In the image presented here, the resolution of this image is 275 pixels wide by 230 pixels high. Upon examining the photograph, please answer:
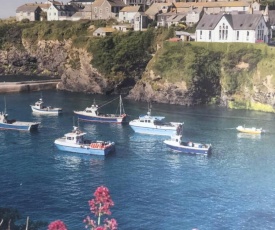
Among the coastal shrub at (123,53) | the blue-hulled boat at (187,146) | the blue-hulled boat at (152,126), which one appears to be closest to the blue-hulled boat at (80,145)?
the blue-hulled boat at (187,146)

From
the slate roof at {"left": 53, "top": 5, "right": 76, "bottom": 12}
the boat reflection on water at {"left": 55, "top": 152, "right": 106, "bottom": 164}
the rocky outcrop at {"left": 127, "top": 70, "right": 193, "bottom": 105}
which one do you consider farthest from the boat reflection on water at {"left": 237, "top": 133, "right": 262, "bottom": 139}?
the slate roof at {"left": 53, "top": 5, "right": 76, "bottom": 12}

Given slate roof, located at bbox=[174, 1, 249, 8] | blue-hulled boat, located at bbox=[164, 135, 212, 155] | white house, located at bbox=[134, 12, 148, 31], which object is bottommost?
blue-hulled boat, located at bbox=[164, 135, 212, 155]

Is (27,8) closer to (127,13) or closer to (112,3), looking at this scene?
(112,3)

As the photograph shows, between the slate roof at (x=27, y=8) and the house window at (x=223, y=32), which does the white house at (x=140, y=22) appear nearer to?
the house window at (x=223, y=32)

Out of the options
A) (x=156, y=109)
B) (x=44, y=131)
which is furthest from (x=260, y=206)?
(x=156, y=109)

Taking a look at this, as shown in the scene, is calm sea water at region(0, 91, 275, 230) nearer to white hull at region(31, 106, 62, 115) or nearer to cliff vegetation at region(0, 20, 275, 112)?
white hull at region(31, 106, 62, 115)

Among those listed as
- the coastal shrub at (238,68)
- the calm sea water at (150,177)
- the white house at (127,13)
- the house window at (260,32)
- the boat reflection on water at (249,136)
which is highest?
the white house at (127,13)

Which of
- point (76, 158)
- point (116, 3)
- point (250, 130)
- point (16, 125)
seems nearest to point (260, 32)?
point (250, 130)
